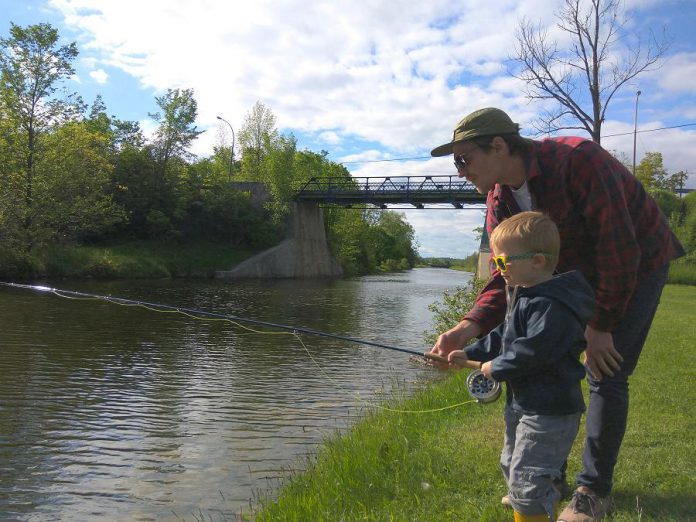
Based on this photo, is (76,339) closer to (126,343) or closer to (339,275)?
(126,343)

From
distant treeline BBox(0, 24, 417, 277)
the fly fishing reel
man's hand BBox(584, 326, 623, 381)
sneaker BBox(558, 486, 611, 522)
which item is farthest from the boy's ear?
distant treeline BBox(0, 24, 417, 277)

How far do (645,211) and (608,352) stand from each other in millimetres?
743

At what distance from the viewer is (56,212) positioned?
30312mm

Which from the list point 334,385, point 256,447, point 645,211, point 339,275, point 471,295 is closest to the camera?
point 645,211

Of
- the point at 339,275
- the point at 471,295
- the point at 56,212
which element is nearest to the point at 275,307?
the point at 471,295

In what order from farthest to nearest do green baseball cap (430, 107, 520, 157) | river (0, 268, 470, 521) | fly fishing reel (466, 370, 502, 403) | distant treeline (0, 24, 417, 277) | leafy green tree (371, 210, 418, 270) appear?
1. leafy green tree (371, 210, 418, 270)
2. distant treeline (0, 24, 417, 277)
3. river (0, 268, 470, 521)
4. fly fishing reel (466, 370, 502, 403)
5. green baseball cap (430, 107, 520, 157)

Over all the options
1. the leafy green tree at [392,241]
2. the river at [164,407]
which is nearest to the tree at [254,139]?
the leafy green tree at [392,241]

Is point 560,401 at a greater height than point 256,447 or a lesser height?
greater

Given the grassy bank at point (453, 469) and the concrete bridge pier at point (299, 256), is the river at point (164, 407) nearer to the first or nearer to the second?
the grassy bank at point (453, 469)

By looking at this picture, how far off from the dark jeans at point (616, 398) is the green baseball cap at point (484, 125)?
1040mm

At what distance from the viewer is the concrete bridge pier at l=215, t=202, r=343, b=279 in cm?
4500

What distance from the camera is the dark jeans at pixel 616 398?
297cm

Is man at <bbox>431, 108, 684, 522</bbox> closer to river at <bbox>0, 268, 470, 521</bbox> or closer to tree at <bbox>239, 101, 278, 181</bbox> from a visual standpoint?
river at <bbox>0, 268, 470, 521</bbox>

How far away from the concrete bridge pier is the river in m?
28.3
